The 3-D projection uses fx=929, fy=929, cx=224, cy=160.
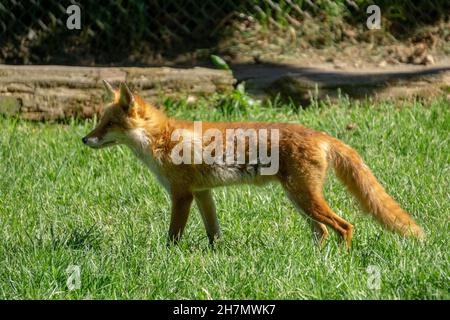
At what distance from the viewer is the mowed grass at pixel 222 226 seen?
493 centimetres

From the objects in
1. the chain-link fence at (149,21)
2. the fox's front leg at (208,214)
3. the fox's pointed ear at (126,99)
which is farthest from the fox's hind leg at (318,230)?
the chain-link fence at (149,21)

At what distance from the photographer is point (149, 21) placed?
10586mm

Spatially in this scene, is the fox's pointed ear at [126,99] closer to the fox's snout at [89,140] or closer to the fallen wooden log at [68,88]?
the fox's snout at [89,140]

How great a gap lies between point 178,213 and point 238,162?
0.50 m

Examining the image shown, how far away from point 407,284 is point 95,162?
3687mm

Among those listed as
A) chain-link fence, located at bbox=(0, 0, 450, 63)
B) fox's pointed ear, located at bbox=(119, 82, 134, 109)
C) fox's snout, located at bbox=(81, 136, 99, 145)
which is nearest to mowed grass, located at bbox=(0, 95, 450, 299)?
fox's snout, located at bbox=(81, 136, 99, 145)

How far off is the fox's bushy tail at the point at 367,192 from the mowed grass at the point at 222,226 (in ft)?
0.34

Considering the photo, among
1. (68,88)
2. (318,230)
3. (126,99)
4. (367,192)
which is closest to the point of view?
(367,192)

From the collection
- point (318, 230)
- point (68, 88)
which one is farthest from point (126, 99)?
point (68, 88)

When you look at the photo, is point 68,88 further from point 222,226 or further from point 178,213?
point 178,213

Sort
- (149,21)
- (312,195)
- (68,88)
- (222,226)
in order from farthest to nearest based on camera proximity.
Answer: (149,21), (68,88), (222,226), (312,195)

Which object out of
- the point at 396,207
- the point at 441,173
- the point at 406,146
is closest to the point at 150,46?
the point at 406,146

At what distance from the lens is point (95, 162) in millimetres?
7816

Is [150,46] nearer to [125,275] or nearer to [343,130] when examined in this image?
[343,130]
